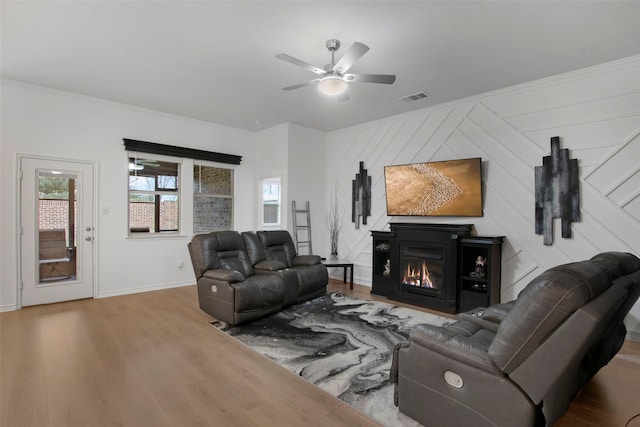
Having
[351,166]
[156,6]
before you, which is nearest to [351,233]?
[351,166]

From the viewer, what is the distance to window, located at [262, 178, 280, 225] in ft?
21.8

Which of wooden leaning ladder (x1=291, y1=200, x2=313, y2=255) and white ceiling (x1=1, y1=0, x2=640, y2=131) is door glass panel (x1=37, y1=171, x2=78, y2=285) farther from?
wooden leaning ladder (x1=291, y1=200, x2=313, y2=255)

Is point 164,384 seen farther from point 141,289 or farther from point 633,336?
point 633,336

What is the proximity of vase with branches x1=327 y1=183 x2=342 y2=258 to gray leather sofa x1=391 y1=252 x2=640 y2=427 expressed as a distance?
4.21m

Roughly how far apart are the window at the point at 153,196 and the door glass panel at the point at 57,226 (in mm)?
763

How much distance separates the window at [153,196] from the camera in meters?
5.15

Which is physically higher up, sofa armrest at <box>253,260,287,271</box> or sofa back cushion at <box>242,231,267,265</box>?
sofa back cushion at <box>242,231,267,265</box>

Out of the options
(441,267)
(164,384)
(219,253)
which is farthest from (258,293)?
(441,267)

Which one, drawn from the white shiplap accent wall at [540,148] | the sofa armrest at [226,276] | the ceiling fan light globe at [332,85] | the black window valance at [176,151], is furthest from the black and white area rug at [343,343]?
the black window valance at [176,151]

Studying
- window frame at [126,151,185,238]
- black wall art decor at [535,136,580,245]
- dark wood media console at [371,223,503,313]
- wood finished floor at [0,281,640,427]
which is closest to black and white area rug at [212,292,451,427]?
wood finished floor at [0,281,640,427]

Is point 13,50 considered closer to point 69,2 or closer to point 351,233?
point 69,2

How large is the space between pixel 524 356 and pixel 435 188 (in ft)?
11.4

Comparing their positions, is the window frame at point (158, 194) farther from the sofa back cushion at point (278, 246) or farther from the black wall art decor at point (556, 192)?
the black wall art decor at point (556, 192)

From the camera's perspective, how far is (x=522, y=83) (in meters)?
3.95
